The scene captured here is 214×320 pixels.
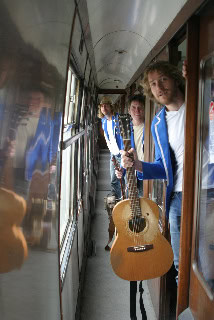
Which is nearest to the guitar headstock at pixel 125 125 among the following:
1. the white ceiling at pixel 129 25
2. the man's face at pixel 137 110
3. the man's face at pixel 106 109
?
the white ceiling at pixel 129 25

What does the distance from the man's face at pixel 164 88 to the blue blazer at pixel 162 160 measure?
4.9 inches

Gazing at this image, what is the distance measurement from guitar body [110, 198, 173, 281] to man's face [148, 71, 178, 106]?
0.83 meters

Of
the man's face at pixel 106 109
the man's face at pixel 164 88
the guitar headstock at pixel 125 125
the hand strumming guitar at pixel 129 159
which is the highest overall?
the man's face at pixel 106 109

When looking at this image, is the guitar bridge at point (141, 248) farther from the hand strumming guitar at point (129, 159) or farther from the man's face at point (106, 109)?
the man's face at point (106, 109)

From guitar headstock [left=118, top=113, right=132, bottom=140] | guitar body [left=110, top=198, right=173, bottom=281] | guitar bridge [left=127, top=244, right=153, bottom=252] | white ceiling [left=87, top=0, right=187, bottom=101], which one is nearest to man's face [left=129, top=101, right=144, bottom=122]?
white ceiling [left=87, top=0, right=187, bottom=101]

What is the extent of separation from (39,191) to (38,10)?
540mm

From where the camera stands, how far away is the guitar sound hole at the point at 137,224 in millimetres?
2492

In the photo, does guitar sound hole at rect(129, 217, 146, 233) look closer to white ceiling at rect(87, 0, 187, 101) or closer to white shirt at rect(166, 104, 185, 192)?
white shirt at rect(166, 104, 185, 192)

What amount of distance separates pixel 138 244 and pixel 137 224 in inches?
5.9

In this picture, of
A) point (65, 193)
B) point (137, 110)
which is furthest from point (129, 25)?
point (65, 193)

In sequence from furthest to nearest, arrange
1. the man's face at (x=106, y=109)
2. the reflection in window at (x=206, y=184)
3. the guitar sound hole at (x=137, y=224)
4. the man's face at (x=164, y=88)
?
the man's face at (x=106, y=109), the guitar sound hole at (x=137, y=224), the man's face at (x=164, y=88), the reflection in window at (x=206, y=184)

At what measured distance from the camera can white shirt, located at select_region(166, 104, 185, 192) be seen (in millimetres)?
2355

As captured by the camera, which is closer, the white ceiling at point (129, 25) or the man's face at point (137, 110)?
the white ceiling at point (129, 25)

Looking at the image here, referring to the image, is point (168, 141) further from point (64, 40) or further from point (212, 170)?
point (64, 40)
